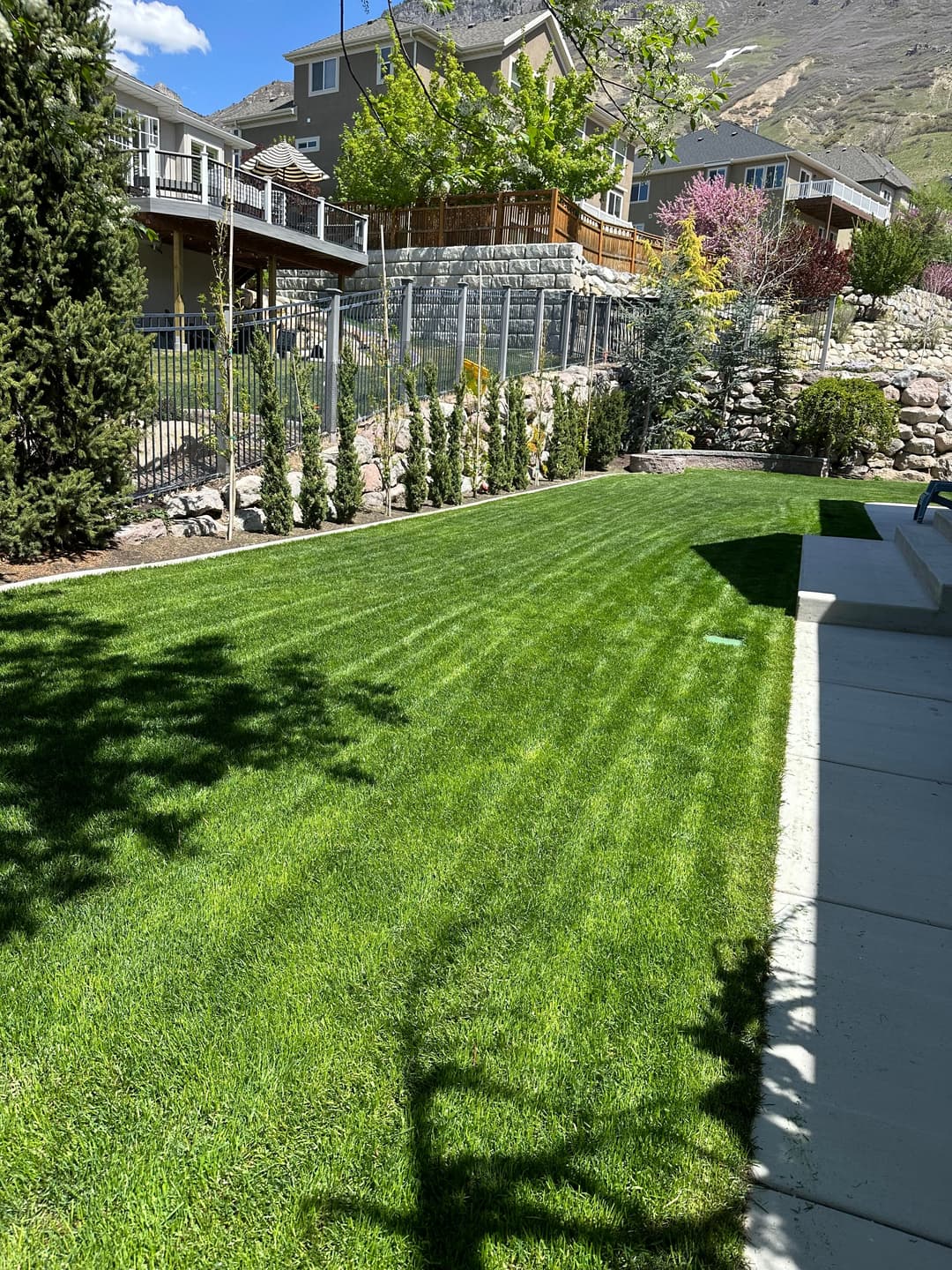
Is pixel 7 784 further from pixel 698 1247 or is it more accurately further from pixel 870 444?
pixel 870 444

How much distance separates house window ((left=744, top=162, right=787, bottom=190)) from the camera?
43344mm

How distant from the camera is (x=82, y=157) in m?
6.26

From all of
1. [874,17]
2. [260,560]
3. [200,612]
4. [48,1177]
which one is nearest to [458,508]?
[260,560]

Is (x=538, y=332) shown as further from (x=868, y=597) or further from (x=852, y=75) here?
(x=852, y=75)

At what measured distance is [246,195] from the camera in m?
20.4

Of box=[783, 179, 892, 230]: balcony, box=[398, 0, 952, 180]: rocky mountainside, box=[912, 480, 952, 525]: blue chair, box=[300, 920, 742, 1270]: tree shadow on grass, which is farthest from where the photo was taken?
box=[398, 0, 952, 180]: rocky mountainside

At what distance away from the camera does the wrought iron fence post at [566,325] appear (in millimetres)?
17281

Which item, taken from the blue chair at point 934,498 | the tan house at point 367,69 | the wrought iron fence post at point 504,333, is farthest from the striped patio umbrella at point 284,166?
the blue chair at point 934,498

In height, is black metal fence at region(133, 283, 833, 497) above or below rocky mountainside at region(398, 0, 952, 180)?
below

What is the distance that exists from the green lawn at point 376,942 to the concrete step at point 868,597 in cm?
124

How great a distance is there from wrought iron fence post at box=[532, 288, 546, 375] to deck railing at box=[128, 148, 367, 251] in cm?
658

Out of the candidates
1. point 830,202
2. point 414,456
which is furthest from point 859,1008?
point 830,202

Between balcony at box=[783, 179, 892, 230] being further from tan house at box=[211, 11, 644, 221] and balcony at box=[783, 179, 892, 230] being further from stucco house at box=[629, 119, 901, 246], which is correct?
tan house at box=[211, 11, 644, 221]

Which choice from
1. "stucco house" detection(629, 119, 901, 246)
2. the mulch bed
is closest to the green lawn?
the mulch bed
